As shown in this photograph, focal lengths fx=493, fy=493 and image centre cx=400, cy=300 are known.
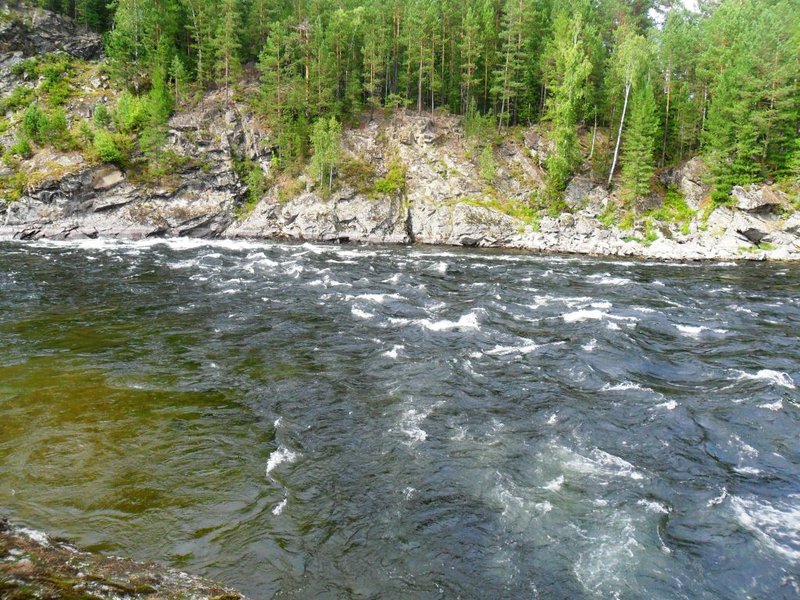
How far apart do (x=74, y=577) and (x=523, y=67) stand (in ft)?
257

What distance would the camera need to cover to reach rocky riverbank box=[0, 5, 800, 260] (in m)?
53.3

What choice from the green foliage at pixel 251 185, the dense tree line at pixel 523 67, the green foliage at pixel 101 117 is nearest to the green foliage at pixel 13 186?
the green foliage at pixel 101 117

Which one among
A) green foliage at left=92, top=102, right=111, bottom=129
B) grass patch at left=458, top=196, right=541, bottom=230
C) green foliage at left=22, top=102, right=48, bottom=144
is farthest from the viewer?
green foliage at left=92, top=102, right=111, bottom=129

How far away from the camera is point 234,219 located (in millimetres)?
63406

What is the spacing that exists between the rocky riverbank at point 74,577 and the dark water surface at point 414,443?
2.46 meters

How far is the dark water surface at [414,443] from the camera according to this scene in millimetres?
9969

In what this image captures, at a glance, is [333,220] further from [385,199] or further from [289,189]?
[289,189]

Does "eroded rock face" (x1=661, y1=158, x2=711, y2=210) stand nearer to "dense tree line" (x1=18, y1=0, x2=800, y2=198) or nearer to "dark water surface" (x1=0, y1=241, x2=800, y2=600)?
"dense tree line" (x1=18, y1=0, x2=800, y2=198)

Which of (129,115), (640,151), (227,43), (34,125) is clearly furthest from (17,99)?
(640,151)

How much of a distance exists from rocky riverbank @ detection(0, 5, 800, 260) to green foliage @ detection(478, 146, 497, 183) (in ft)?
0.57

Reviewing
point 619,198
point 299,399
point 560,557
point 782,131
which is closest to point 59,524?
point 299,399

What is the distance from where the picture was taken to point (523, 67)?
7150 cm

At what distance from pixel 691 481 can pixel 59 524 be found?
48.9 ft

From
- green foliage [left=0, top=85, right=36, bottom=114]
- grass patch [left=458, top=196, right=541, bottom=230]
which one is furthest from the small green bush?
grass patch [left=458, top=196, right=541, bottom=230]
